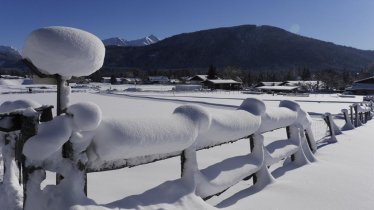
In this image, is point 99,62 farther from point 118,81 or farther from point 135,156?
point 118,81

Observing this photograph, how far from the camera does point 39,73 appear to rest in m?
2.49

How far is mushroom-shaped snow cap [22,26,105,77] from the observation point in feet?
7.48

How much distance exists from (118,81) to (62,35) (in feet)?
474

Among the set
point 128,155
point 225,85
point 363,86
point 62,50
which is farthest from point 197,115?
point 225,85

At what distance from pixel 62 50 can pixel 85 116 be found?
49 centimetres

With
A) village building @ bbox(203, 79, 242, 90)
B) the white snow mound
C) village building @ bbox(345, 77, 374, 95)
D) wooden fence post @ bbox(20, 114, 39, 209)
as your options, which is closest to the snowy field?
wooden fence post @ bbox(20, 114, 39, 209)

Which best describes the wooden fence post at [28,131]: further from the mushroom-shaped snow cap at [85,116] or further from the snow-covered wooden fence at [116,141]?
the mushroom-shaped snow cap at [85,116]

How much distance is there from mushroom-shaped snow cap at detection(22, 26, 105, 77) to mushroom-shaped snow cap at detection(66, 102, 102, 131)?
36cm

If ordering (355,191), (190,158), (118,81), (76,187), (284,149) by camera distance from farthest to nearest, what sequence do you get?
(118,81)
(284,149)
(355,191)
(190,158)
(76,187)

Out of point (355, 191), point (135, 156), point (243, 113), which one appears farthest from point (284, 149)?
point (135, 156)

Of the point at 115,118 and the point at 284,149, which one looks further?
the point at 284,149

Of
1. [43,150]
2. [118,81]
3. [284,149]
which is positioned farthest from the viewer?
[118,81]

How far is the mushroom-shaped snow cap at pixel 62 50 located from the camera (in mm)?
2279

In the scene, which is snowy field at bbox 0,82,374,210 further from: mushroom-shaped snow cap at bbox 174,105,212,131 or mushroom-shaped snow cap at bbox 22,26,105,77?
mushroom-shaped snow cap at bbox 22,26,105,77
